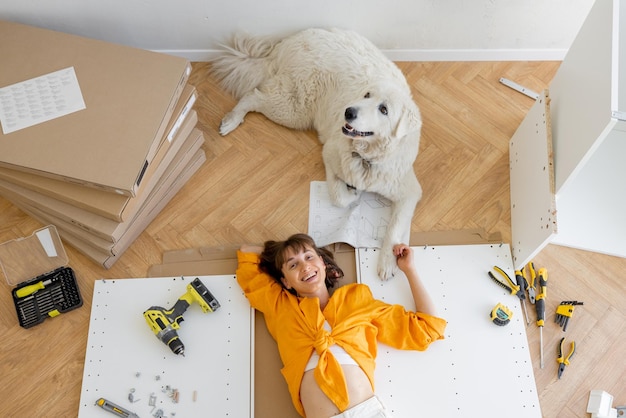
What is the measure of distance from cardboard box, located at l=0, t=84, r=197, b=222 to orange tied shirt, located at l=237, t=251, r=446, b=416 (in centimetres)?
47

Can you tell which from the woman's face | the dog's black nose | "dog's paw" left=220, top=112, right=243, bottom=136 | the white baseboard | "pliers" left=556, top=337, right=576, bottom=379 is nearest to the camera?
the dog's black nose

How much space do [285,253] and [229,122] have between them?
0.72 meters

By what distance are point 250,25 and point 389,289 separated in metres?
1.22

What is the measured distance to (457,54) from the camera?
2.43 m

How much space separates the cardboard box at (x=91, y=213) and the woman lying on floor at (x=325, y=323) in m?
0.42

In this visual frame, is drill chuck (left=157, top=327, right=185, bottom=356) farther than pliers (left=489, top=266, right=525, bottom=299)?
No

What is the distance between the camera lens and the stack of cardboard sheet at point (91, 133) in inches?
73.7

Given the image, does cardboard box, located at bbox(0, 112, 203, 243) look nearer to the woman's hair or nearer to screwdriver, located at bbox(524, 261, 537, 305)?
the woman's hair

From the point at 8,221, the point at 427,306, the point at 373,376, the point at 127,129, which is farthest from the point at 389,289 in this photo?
the point at 8,221

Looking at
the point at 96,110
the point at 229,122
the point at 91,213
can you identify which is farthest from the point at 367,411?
the point at 96,110

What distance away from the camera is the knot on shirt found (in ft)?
5.70

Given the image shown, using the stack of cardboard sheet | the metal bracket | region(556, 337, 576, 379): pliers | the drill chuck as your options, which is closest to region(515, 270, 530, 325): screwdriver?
region(556, 337, 576, 379): pliers

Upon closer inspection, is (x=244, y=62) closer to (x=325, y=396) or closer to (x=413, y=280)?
(x=413, y=280)

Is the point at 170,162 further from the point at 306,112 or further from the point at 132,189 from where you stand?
the point at 306,112
